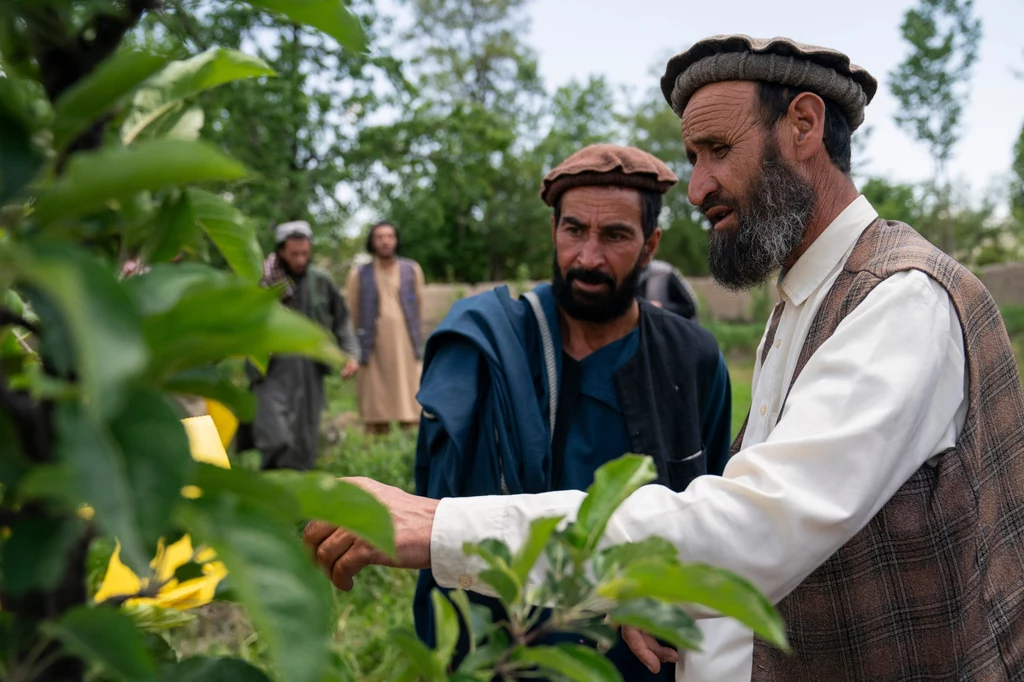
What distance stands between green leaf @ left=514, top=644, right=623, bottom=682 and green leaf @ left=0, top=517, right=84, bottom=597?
1.04ft

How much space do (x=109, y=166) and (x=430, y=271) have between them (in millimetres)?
22916

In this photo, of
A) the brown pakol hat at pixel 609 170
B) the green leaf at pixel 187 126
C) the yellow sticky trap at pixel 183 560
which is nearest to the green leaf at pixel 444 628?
the green leaf at pixel 187 126

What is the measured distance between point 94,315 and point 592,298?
2172 mm

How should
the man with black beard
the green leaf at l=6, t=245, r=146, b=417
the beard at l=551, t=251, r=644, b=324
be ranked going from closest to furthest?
the green leaf at l=6, t=245, r=146, b=417, the man with black beard, the beard at l=551, t=251, r=644, b=324

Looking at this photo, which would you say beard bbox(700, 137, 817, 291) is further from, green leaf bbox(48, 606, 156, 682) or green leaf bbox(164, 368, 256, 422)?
green leaf bbox(48, 606, 156, 682)

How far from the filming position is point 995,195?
115 ft

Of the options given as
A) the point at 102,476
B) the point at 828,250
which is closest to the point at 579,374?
the point at 828,250

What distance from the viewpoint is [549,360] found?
2.43m

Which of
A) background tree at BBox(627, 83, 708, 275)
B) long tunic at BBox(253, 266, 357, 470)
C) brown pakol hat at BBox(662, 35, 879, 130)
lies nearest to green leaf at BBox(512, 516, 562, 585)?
brown pakol hat at BBox(662, 35, 879, 130)

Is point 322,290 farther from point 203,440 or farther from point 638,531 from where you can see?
point 638,531

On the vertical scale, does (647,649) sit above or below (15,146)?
below

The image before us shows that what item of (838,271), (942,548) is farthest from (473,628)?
(838,271)

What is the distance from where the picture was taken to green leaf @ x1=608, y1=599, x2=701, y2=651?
2.06 ft

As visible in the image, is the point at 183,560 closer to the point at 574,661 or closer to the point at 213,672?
the point at 213,672
